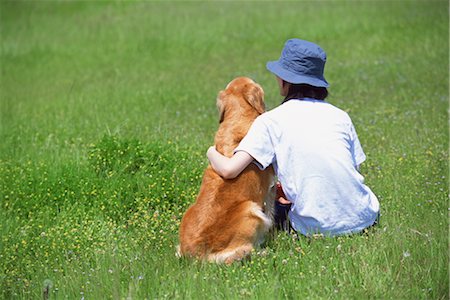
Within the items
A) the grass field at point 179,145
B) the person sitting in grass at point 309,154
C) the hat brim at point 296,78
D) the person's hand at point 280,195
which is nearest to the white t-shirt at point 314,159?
the person sitting in grass at point 309,154

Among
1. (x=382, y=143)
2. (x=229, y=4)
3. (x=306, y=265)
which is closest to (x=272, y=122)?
(x=306, y=265)

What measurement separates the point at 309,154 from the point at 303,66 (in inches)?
26.8

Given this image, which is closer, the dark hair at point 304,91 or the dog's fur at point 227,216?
the dog's fur at point 227,216

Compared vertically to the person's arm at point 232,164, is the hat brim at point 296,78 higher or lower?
higher

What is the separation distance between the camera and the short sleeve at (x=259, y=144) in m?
5.02

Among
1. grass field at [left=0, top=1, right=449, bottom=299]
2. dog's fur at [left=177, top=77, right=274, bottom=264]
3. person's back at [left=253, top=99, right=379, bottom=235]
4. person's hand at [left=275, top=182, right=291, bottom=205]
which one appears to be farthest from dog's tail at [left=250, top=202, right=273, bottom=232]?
person's hand at [left=275, top=182, right=291, bottom=205]

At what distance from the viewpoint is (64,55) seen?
14.9 m

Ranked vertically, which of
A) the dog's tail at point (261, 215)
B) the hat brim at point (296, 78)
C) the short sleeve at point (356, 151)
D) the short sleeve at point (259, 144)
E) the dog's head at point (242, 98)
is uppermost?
the hat brim at point (296, 78)

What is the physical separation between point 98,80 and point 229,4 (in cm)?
767

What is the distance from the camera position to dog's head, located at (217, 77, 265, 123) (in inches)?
211

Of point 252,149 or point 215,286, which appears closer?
point 215,286

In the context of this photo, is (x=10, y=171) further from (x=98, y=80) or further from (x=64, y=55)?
(x=64, y=55)

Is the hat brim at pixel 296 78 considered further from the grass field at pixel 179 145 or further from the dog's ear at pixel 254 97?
the grass field at pixel 179 145

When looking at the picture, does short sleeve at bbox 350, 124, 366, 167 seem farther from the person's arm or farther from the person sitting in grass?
the person's arm
